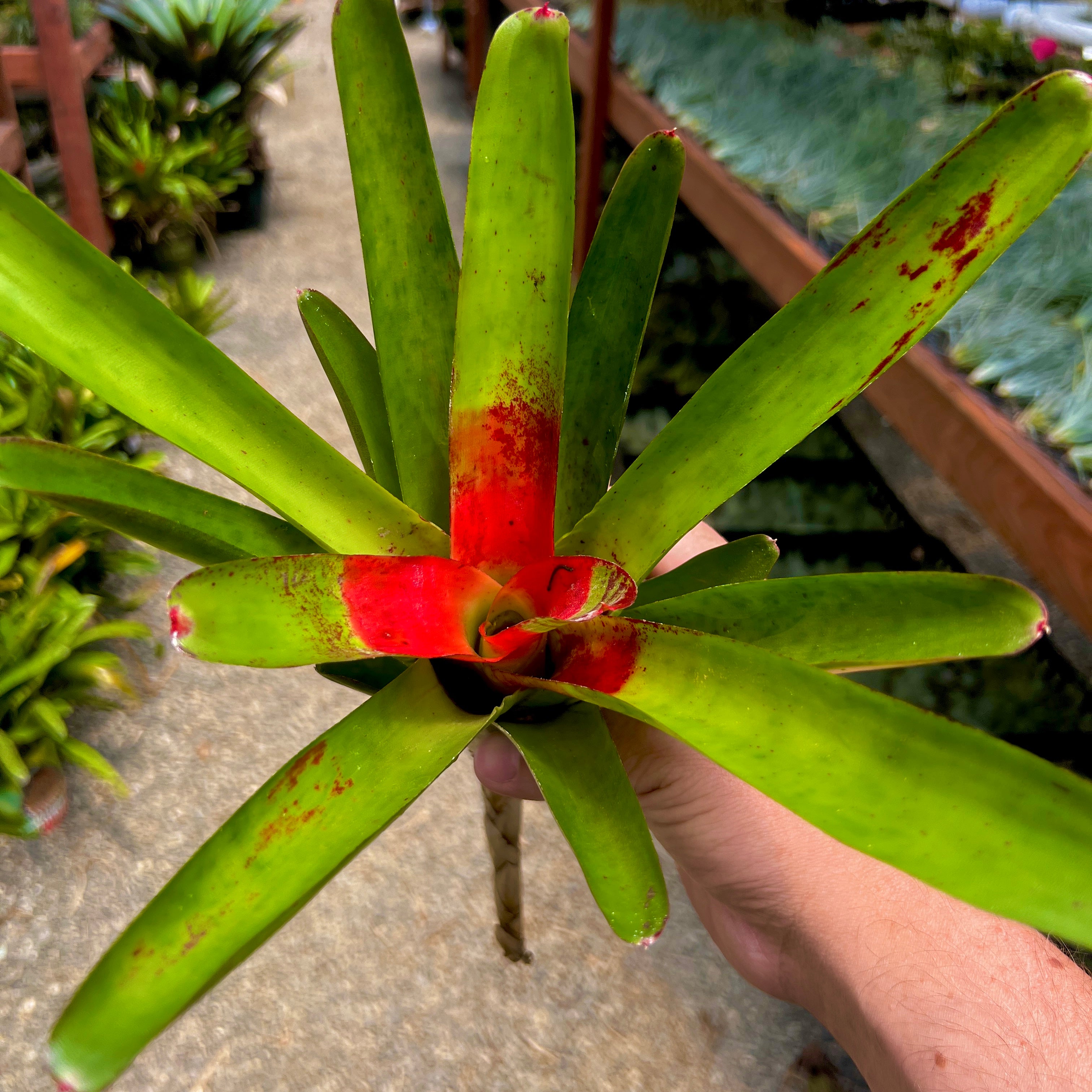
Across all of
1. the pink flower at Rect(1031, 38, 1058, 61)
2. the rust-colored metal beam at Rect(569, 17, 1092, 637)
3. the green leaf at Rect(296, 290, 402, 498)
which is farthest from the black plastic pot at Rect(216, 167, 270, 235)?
the green leaf at Rect(296, 290, 402, 498)

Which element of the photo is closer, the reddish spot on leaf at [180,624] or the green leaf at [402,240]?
the reddish spot on leaf at [180,624]

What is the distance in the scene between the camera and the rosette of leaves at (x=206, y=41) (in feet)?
7.29

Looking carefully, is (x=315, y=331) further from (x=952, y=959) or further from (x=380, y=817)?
(x=952, y=959)

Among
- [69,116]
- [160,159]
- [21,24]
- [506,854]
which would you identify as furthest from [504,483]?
[21,24]

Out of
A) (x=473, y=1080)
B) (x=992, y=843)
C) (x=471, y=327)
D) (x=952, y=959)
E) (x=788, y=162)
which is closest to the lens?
(x=992, y=843)

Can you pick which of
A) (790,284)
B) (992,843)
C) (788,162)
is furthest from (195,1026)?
(788,162)

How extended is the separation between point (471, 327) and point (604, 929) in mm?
814

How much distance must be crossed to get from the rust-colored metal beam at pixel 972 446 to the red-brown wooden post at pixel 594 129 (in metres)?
0.44

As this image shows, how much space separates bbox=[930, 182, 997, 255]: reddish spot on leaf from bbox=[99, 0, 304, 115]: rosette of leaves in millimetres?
2426

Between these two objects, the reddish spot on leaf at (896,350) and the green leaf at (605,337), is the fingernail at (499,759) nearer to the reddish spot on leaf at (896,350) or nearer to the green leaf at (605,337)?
the green leaf at (605,337)

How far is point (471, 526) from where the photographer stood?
16.4 inches

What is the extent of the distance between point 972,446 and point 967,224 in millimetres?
449

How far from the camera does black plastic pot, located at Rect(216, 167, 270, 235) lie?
2.41 metres

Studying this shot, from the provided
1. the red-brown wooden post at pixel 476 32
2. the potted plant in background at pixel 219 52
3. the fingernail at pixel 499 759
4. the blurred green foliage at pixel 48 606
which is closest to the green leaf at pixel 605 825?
the fingernail at pixel 499 759
